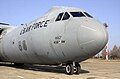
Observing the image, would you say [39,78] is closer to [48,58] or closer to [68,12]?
[48,58]

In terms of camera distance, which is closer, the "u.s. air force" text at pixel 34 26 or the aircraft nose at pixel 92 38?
the aircraft nose at pixel 92 38

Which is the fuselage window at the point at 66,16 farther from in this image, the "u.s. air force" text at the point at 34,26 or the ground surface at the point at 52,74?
the ground surface at the point at 52,74

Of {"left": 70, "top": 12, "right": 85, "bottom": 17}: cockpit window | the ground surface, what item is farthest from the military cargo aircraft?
the ground surface

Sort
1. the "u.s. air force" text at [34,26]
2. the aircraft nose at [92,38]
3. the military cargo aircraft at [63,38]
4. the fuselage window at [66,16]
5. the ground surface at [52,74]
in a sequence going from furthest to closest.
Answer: the "u.s. air force" text at [34,26], the fuselage window at [66,16], the ground surface at [52,74], the military cargo aircraft at [63,38], the aircraft nose at [92,38]

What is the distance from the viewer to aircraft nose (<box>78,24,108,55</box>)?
41.8ft

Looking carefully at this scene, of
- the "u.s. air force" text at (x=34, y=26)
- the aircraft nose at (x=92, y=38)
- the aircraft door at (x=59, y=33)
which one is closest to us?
the aircraft nose at (x=92, y=38)

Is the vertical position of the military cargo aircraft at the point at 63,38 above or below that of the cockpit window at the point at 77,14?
below

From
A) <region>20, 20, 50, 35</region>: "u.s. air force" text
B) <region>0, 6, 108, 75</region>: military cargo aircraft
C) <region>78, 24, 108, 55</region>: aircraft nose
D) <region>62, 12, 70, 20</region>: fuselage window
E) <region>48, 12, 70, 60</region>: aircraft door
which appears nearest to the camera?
<region>78, 24, 108, 55</region>: aircraft nose

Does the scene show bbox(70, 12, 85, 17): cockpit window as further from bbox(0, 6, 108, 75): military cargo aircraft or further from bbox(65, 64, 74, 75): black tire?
bbox(65, 64, 74, 75): black tire

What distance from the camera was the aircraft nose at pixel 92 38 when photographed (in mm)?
12750

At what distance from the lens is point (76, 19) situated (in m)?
14.0

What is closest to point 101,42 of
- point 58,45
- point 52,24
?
point 58,45

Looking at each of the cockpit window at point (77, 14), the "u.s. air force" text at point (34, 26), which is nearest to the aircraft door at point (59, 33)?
the cockpit window at point (77, 14)

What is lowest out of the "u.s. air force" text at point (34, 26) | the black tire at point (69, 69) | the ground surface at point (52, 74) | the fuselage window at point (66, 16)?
the ground surface at point (52, 74)
